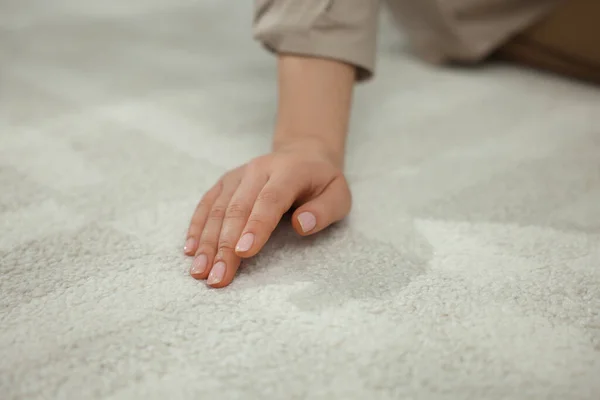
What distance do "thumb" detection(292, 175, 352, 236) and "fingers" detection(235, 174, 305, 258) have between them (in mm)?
16

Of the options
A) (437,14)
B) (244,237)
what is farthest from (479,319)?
(437,14)

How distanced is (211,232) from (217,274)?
0.06 metres

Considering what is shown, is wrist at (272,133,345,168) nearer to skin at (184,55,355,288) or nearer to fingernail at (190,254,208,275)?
skin at (184,55,355,288)

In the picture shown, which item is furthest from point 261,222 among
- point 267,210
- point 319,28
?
point 319,28

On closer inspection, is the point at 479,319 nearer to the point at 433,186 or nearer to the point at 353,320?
the point at 353,320

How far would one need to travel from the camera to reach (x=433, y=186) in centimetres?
66

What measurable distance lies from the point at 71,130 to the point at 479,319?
0.59 metres

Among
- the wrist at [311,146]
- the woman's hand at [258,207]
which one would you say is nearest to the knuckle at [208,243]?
the woman's hand at [258,207]

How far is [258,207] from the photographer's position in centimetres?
51

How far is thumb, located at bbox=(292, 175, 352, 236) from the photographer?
52cm

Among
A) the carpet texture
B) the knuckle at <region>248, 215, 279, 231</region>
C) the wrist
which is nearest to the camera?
the carpet texture

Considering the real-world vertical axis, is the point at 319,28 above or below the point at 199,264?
above

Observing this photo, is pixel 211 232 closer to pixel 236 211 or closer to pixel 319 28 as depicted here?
pixel 236 211

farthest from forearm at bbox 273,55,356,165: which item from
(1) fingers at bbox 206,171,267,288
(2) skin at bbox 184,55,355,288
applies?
(1) fingers at bbox 206,171,267,288
